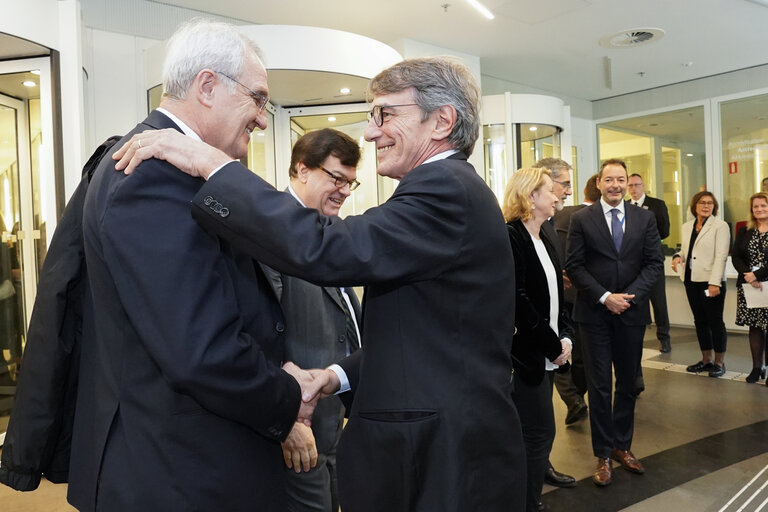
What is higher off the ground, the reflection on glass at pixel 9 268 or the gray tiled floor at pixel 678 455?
the reflection on glass at pixel 9 268

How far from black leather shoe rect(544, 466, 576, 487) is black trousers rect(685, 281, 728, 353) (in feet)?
11.4

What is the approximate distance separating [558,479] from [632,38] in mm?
6062

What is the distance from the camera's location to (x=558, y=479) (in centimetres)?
332

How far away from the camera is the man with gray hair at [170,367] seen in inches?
39.9

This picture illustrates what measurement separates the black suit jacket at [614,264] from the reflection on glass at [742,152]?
245 inches

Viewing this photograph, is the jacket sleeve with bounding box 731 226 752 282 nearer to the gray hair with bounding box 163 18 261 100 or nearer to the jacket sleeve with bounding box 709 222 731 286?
the jacket sleeve with bounding box 709 222 731 286

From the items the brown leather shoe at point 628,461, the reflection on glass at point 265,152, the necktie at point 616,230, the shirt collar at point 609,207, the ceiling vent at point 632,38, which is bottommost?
the brown leather shoe at point 628,461

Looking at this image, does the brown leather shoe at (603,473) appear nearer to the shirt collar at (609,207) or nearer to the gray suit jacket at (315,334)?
the shirt collar at (609,207)

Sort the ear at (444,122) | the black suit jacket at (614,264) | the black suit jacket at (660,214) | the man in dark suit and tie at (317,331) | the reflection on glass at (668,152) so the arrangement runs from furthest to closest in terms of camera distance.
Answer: the reflection on glass at (668,152) → the black suit jacket at (660,214) → the black suit jacket at (614,264) → the man in dark suit and tie at (317,331) → the ear at (444,122)

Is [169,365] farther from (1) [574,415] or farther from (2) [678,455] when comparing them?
(1) [574,415]

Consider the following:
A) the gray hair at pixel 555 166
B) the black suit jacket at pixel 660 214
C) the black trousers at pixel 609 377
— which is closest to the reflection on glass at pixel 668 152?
the black suit jacket at pixel 660 214

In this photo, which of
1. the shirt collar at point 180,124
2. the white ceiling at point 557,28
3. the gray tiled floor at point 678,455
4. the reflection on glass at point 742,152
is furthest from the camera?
the reflection on glass at point 742,152

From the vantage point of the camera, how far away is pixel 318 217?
3.65ft

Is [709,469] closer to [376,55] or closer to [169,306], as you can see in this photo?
[169,306]
